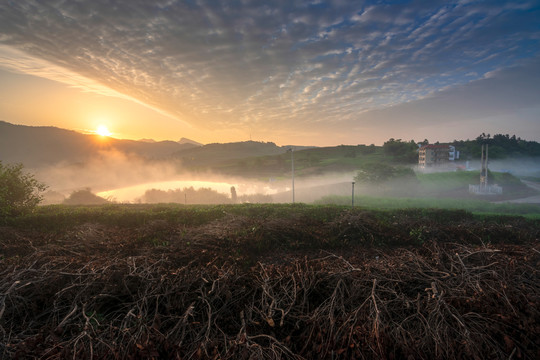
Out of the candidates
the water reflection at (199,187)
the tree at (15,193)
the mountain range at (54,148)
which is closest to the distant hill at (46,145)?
the mountain range at (54,148)

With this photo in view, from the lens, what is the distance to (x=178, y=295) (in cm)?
480

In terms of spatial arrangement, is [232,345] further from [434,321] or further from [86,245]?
[86,245]

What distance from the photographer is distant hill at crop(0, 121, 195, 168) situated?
114m

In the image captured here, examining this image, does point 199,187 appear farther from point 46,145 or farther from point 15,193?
point 46,145

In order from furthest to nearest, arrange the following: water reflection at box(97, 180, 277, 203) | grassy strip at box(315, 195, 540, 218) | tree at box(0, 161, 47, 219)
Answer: water reflection at box(97, 180, 277, 203)
grassy strip at box(315, 195, 540, 218)
tree at box(0, 161, 47, 219)

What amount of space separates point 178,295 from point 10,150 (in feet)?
563

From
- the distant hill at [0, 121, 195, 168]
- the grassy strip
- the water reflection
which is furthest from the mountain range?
the grassy strip

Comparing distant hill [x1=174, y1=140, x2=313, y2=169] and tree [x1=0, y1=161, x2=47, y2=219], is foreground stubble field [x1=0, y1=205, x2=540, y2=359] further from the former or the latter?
distant hill [x1=174, y1=140, x2=313, y2=169]

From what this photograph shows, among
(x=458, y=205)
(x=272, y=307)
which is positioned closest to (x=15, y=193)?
(x=272, y=307)

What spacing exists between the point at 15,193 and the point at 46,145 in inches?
6025

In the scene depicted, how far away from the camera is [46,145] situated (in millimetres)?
126125

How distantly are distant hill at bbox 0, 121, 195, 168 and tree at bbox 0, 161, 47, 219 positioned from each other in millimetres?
108319

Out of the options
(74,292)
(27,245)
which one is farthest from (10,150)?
(74,292)

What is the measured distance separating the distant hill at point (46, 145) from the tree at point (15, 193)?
108 m
